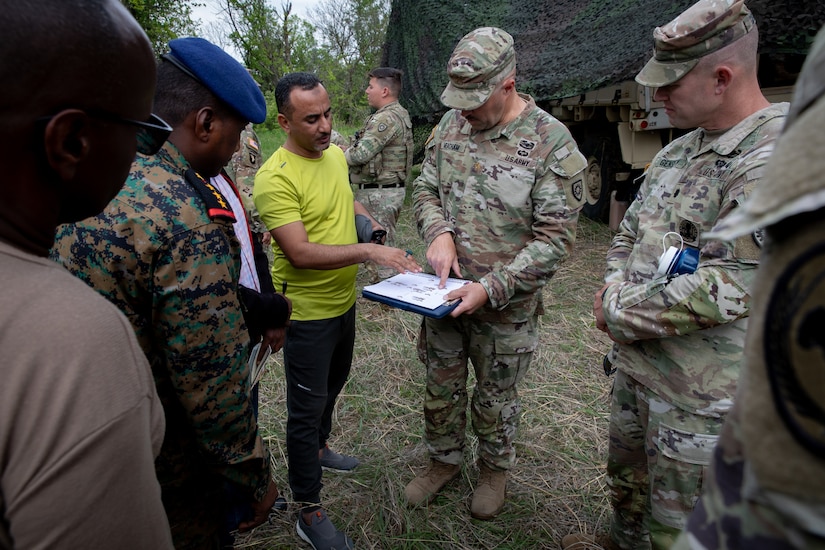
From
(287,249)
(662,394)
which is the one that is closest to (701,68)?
(662,394)

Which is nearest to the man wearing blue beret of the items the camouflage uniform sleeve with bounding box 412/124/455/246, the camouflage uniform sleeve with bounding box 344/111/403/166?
the camouflage uniform sleeve with bounding box 412/124/455/246

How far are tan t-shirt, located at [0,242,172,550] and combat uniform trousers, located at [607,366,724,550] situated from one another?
1588mm

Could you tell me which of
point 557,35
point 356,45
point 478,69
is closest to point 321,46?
point 356,45

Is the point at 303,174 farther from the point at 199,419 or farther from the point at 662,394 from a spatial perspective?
the point at 662,394

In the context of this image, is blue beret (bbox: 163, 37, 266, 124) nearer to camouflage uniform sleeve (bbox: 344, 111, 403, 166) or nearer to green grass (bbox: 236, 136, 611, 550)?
green grass (bbox: 236, 136, 611, 550)

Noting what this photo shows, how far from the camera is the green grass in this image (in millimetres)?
2496

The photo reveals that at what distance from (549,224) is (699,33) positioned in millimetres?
873

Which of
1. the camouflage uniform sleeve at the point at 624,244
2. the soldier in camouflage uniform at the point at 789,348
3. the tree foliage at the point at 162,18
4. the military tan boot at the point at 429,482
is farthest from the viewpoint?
the tree foliage at the point at 162,18

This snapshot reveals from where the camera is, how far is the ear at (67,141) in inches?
29.2

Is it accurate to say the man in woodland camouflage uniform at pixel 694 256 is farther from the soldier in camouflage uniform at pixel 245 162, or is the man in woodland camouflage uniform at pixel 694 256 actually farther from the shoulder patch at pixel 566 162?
the soldier in camouflage uniform at pixel 245 162

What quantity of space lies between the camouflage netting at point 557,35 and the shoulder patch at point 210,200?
443cm

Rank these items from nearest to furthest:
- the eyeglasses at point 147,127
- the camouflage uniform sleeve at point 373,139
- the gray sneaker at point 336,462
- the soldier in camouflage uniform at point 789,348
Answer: the soldier in camouflage uniform at point 789,348, the eyeglasses at point 147,127, the gray sneaker at point 336,462, the camouflage uniform sleeve at point 373,139

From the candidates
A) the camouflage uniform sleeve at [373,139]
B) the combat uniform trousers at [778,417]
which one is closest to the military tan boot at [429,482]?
the combat uniform trousers at [778,417]

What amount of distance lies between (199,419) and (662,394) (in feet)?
4.72
